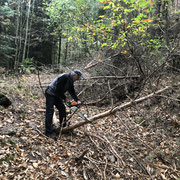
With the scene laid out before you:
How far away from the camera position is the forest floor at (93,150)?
2.88m

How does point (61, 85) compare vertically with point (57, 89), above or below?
above

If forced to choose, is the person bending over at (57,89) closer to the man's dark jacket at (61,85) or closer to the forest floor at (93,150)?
the man's dark jacket at (61,85)

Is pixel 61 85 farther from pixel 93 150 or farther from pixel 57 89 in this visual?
pixel 93 150

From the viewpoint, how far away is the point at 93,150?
12.5ft

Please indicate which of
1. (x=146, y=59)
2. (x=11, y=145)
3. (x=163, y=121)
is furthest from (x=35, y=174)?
(x=146, y=59)

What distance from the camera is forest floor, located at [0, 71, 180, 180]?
2879 mm

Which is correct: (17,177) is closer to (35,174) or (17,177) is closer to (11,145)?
(35,174)

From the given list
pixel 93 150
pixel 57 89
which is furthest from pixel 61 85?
pixel 93 150

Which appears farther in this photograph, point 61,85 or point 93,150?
point 61,85

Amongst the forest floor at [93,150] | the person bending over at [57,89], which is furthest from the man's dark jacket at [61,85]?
the forest floor at [93,150]

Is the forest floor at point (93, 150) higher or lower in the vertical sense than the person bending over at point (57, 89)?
lower

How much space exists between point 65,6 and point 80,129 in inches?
393

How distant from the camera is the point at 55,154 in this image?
3.39m

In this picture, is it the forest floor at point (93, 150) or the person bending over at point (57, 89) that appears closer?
the forest floor at point (93, 150)
